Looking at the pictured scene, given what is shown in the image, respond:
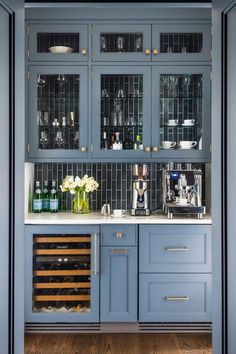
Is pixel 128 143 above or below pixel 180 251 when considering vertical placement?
above

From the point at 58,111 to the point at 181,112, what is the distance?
37.9 inches

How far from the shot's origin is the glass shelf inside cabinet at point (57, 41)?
3.69 metres

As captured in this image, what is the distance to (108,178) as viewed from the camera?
4086mm

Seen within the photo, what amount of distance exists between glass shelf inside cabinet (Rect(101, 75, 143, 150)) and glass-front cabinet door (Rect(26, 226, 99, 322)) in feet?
2.43

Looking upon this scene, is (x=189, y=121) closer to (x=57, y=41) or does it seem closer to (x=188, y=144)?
(x=188, y=144)

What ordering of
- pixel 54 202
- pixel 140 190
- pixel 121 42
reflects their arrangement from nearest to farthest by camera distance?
pixel 121 42, pixel 140 190, pixel 54 202

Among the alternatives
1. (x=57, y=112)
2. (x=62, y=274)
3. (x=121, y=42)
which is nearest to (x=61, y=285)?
A: (x=62, y=274)

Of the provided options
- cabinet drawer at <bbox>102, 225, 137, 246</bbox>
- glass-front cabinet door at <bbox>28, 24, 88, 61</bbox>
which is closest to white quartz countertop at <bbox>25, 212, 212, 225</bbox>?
cabinet drawer at <bbox>102, 225, 137, 246</bbox>

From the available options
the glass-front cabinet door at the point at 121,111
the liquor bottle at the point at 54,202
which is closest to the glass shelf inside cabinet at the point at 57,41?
the glass-front cabinet door at the point at 121,111

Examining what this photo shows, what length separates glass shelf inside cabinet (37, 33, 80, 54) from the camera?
3.69 meters

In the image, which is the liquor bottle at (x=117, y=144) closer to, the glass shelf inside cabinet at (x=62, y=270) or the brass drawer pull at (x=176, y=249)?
the glass shelf inside cabinet at (x=62, y=270)

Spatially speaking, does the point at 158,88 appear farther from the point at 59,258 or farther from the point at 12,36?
the point at 12,36

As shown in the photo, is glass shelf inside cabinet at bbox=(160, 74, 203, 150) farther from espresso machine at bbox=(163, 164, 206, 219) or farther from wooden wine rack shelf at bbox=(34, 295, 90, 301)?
wooden wine rack shelf at bbox=(34, 295, 90, 301)

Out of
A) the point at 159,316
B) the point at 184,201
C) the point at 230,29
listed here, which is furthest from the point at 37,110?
the point at 230,29
